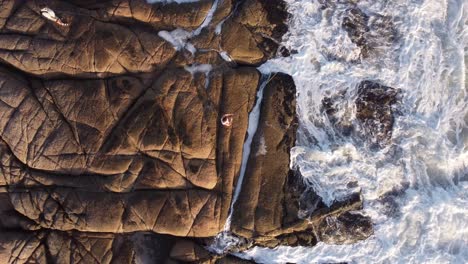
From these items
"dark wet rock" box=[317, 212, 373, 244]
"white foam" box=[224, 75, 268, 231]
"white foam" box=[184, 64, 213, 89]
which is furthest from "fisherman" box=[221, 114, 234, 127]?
"dark wet rock" box=[317, 212, 373, 244]

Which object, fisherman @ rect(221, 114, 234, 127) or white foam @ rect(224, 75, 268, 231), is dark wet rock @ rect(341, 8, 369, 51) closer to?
white foam @ rect(224, 75, 268, 231)

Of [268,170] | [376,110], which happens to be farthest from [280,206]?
[376,110]

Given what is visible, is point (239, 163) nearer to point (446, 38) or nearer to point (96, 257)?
point (96, 257)

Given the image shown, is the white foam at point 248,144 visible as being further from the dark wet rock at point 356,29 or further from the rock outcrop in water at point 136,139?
the dark wet rock at point 356,29

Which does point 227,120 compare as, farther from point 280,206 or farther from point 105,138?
point 105,138

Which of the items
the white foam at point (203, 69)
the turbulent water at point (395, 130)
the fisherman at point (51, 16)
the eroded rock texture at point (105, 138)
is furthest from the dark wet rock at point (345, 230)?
the fisherman at point (51, 16)

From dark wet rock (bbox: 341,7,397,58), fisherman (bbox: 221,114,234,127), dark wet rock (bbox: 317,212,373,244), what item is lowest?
dark wet rock (bbox: 317,212,373,244)

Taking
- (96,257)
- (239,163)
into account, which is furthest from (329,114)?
(96,257)
